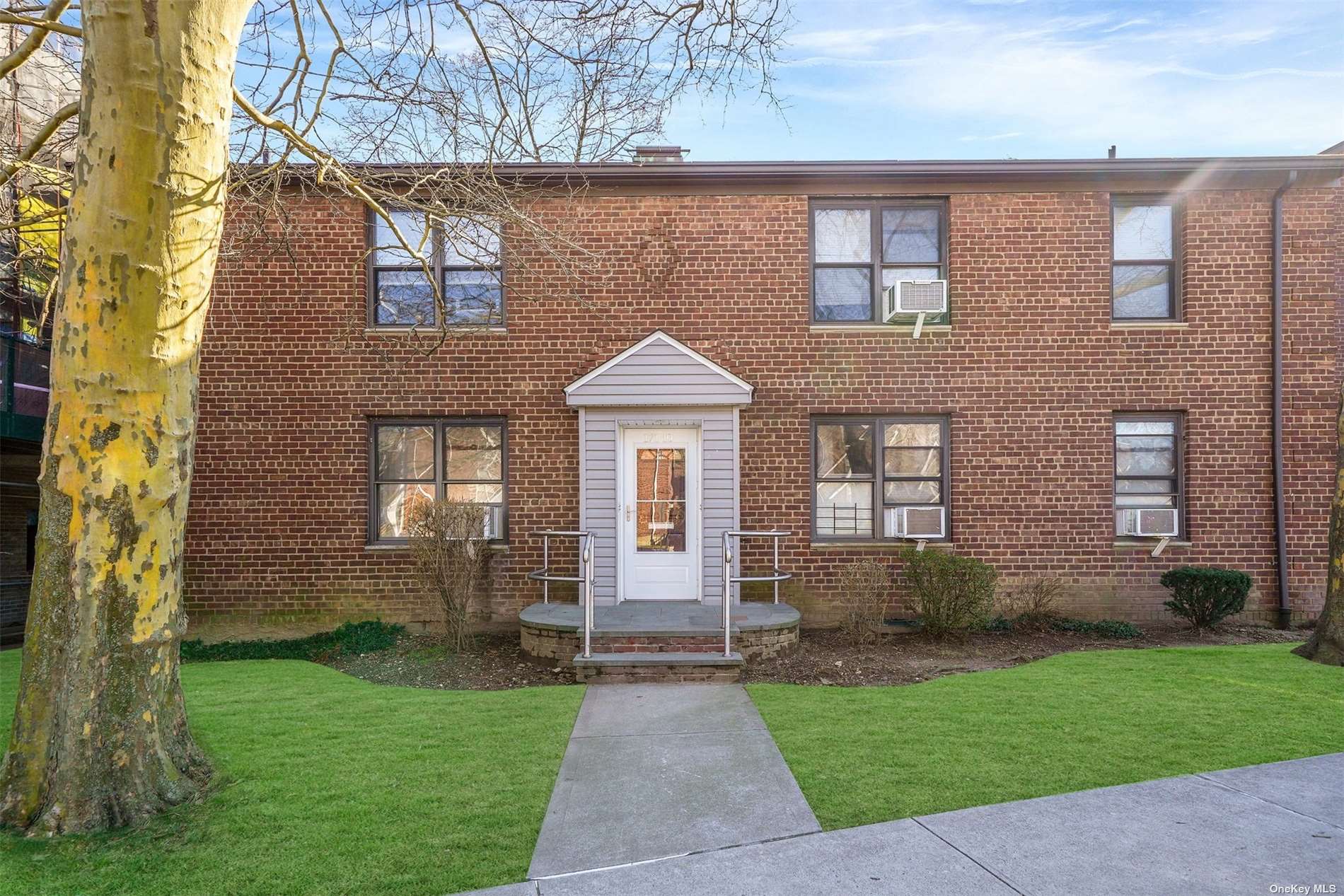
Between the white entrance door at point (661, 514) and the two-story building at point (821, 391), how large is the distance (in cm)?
3

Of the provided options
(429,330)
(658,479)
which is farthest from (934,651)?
(429,330)

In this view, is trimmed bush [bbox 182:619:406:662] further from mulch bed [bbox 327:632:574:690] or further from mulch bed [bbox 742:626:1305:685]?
mulch bed [bbox 742:626:1305:685]

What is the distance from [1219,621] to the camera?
8648 millimetres

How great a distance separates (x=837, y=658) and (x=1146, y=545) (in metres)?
4.54

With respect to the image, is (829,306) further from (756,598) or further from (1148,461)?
(1148,461)

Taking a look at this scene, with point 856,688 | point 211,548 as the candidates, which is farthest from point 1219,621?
point 211,548

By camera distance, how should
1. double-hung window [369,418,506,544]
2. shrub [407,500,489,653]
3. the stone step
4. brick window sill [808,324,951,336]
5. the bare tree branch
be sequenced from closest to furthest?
the bare tree branch
the stone step
shrub [407,500,489,653]
brick window sill [808,324,951,336]
double-hung window [369,418,506,544]

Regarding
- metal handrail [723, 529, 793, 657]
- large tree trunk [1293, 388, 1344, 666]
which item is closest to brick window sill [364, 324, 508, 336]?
metal handrail [723, 529, 793, 657]

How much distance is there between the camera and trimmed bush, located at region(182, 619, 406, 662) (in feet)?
27.8

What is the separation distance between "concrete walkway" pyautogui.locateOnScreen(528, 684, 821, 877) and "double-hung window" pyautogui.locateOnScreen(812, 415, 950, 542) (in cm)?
373

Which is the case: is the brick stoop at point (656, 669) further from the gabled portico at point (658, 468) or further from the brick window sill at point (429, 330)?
the brick window sill at point (429, 330)

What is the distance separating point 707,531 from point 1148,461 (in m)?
5.69

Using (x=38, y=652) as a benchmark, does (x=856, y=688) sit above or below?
below

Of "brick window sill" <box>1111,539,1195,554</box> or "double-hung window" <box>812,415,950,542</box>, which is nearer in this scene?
"brick window sill" <box>1111,539,1195,554</box>
